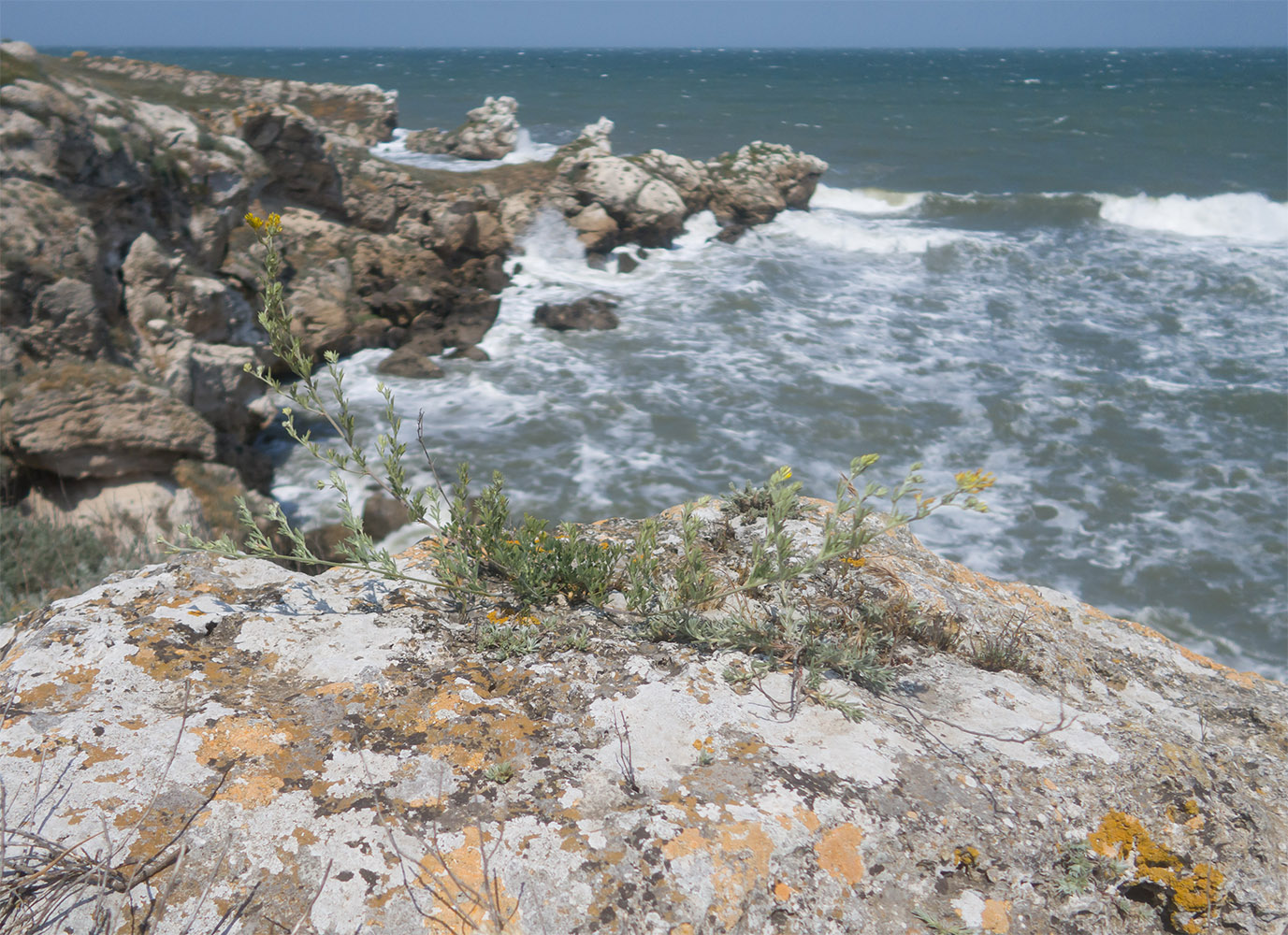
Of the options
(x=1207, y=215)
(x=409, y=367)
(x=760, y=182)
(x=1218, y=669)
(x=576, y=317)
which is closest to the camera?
(x=1218, y=669)

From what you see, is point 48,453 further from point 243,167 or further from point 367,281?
point 367,281

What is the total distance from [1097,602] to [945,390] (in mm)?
5758

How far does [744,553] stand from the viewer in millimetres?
3146

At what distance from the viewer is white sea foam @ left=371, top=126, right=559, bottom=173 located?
2569 centimetres

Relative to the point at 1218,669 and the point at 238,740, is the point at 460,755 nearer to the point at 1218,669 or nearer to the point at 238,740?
the point at 238,740

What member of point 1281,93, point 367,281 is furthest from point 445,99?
point 1281,93

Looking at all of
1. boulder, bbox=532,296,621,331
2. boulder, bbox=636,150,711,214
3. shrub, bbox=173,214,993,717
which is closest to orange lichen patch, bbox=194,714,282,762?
shrub, bbox=173,214,993,717

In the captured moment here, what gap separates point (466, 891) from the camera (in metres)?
1.71

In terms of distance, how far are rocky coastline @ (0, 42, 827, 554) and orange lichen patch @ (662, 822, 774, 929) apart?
441 centimetres

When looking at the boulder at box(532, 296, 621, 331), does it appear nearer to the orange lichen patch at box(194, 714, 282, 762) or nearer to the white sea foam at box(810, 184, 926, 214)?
the white sea foam at box(810, 184, 926, 214)

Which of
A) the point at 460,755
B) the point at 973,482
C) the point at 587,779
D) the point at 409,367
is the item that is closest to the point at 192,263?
the point at 409,367

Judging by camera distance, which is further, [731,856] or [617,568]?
[617,568]

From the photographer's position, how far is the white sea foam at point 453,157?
84.3 ft

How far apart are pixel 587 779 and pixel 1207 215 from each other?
1250 inches
